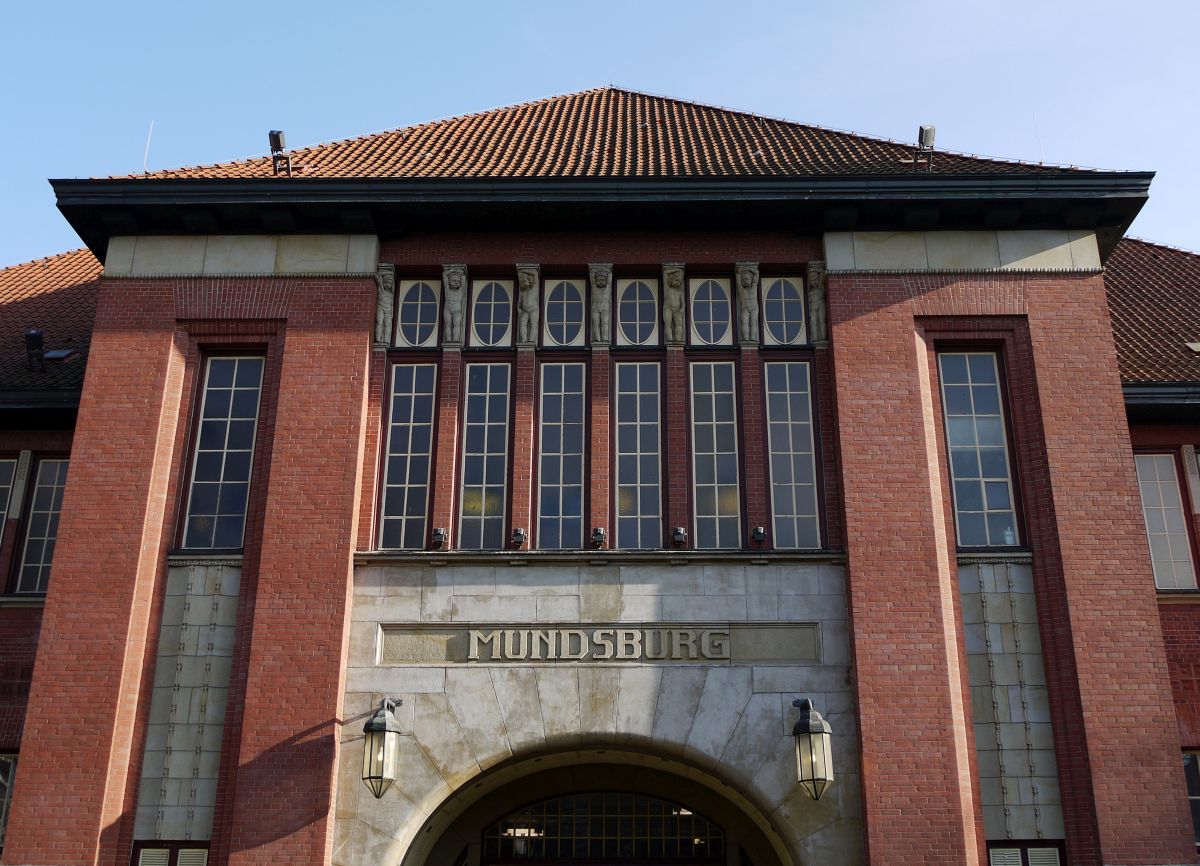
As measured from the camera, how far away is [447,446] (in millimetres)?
14555

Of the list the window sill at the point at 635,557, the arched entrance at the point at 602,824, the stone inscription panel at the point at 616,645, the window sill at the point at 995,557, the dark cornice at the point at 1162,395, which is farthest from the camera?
the dark cornice at the point at 1162,395

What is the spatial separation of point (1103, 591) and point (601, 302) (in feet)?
21.8

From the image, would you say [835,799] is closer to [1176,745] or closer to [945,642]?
[945,642]

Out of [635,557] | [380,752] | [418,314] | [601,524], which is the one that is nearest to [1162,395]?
[635,557]

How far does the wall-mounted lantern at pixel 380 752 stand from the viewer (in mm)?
12641

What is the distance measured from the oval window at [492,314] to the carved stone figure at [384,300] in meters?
1.04

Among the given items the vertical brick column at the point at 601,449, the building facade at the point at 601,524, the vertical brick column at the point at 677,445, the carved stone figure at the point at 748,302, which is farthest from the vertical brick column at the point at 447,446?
the carved stone figure at the point at 748,302

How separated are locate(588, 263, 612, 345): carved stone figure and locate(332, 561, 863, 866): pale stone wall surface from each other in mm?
2980

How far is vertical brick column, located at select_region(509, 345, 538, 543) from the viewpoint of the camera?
14188mm

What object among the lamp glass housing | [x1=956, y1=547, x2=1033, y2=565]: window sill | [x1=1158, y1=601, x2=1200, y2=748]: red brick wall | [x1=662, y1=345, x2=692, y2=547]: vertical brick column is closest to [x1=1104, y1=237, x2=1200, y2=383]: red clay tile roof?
[x1=1158, y1=601, x2=1200, y2=748]: red brick wall

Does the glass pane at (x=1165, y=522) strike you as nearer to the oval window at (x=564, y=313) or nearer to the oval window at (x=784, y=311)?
the oval window at (x=784, y=311)

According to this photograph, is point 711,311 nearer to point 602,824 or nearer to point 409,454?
point 409,454

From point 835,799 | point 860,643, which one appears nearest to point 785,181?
point 860,643

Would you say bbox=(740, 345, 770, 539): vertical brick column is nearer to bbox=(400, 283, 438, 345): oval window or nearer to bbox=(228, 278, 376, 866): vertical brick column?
bbox=(400, 283, 438, 345): oval window
